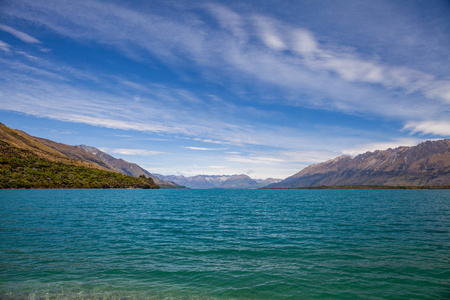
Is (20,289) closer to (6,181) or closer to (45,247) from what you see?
(45,247)

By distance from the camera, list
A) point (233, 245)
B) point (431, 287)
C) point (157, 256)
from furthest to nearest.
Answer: point (233, 245) → point (157, 256) → point (431, 287)

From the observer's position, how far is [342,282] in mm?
20938

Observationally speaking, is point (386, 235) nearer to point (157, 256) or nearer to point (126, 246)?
point (157, 256)

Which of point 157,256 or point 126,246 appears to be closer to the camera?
point 157,256

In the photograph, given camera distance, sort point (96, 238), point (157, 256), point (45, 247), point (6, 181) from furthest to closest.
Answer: point (6, 181), point (96, 238), point (45, 247), point (157, 256)

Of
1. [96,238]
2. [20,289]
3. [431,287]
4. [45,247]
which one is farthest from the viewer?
[96,238]

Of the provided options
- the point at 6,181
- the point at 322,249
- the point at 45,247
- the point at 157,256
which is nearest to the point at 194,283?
the point at 157,256

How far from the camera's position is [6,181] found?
19938 cm

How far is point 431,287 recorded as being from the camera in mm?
19938

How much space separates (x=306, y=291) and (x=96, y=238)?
29.7m

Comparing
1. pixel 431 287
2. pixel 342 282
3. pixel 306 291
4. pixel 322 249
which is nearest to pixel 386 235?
pixel 322 249

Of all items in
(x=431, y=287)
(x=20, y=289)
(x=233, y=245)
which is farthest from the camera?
(x=233, y=245)

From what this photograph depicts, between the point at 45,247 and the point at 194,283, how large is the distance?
21.3 meters

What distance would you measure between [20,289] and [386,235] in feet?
150
